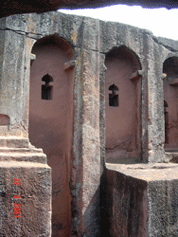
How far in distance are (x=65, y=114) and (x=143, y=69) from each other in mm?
1875

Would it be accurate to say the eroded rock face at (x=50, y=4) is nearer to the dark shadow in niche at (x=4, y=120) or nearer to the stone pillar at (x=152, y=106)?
the dark shadow in niche at (x=4, y=120)

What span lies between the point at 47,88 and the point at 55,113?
1.73 ft

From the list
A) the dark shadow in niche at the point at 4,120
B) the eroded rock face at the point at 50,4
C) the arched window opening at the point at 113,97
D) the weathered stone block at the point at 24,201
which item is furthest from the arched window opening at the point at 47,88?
the eroded rock face at the point at 50,4

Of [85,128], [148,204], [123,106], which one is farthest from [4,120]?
[123,106]

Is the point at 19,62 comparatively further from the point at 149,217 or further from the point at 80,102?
the point at 149,217

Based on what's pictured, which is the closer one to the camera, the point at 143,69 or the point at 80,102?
the point at 80,102

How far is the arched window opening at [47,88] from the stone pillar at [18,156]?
628mm

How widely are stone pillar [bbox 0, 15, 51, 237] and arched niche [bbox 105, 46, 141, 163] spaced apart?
5.81 feet

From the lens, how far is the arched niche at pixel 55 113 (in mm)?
4430


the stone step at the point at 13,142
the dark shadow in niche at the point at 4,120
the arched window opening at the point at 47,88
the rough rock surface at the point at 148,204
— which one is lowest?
the rough rock surface at the point at 148,204

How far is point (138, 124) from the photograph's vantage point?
5.14 m

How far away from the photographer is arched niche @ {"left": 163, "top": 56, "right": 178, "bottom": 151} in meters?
5.88

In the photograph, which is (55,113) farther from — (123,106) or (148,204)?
(148,204)

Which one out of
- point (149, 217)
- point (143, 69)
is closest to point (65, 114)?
point (143, 69)
